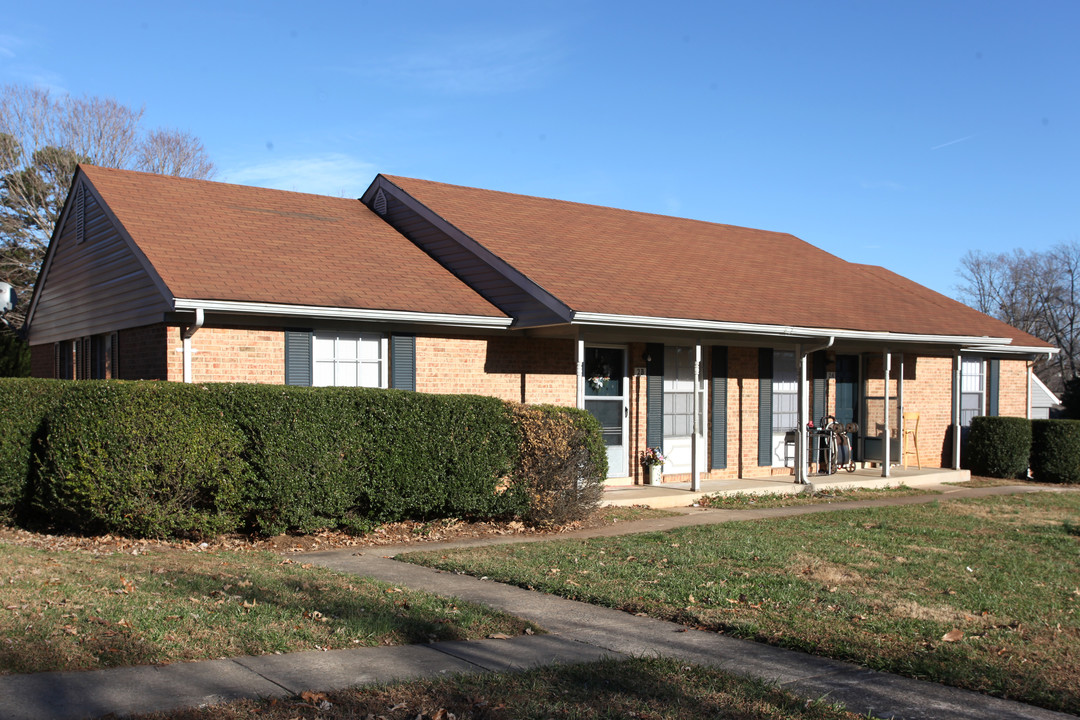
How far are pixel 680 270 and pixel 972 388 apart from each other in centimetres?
908

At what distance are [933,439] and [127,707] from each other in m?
19.4

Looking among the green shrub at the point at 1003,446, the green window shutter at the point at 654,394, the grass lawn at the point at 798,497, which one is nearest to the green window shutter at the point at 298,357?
the green window shutter at the point at 654,394

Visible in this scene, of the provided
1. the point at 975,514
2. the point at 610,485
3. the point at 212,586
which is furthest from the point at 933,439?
the point at 212,586

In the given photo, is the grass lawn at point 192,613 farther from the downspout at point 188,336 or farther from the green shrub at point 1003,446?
the green shrub at point 1003,446

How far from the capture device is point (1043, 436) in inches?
801

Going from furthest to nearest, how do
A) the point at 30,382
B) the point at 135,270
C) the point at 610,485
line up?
the point at 610,485, the point at 135,270, the point at 30,382

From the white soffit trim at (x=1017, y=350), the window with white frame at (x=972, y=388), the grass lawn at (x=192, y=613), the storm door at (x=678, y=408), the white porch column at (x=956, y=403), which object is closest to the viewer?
the grass lawn at (x=192, y=613)

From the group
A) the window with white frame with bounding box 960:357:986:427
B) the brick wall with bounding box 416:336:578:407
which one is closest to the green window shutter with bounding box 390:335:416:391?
the brick wall with bounding box 416:336:578:407

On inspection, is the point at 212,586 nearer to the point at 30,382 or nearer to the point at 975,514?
the point at 30,382

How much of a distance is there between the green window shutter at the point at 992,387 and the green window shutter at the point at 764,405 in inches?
311

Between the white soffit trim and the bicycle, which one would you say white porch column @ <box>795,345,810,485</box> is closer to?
the bicycle

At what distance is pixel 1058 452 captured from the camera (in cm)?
2003

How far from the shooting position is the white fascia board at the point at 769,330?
13.5 meters

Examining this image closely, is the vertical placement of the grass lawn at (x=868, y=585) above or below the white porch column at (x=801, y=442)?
below
